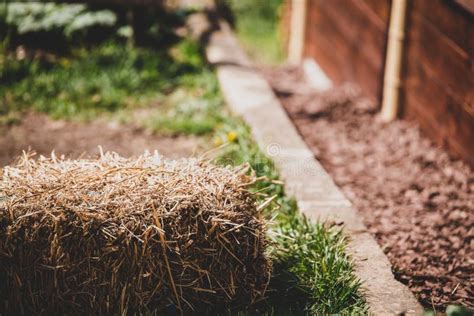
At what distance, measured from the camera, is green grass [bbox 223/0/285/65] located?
9039 mm

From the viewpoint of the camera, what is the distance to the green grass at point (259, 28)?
9039mm

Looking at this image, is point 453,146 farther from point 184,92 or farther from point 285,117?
point 184,92

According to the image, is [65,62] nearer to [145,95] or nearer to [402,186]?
[145,95]

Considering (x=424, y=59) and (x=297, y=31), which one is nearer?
(x=424, y=59)

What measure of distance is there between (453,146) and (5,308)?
10.7 feet

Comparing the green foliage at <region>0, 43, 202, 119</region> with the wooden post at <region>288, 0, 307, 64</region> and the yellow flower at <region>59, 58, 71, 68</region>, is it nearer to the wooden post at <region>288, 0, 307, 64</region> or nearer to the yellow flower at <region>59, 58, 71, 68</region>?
the yellow flower at <region>59, 58, 71, 68</region>

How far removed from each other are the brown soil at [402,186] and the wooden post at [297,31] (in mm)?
1630

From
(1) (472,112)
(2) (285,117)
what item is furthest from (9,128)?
(1) (472,112)

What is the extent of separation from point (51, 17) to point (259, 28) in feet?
11.8

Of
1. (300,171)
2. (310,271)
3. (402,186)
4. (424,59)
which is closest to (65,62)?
(300,171)

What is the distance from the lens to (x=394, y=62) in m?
5.51

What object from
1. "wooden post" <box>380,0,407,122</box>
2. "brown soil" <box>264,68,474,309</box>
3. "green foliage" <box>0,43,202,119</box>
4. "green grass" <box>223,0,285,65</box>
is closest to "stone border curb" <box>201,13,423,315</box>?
"brown soil" <box>264,68,474,309</box>

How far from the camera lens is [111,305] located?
9.30 feet

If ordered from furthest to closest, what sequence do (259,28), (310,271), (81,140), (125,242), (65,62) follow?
(259,28) < (65,62) < (81,140) < (310,271) < (125,242)
